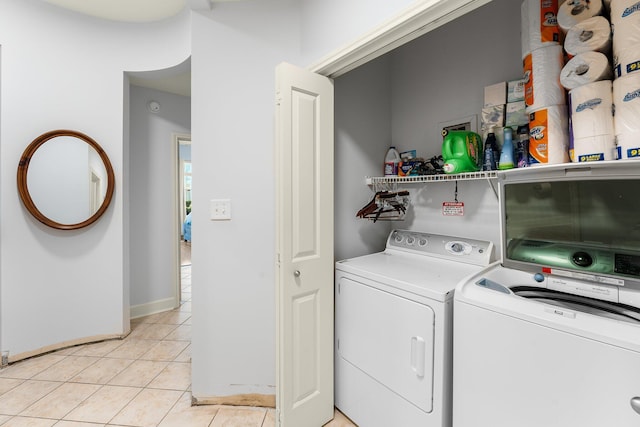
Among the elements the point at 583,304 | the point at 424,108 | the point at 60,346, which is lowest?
the point at 60,346

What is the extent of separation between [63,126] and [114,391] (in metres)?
2.19

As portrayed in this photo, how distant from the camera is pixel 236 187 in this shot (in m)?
1.83

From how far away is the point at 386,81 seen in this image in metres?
2.21

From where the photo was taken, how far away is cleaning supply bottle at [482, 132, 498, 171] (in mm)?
1499

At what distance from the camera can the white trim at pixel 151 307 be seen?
3.16 metres

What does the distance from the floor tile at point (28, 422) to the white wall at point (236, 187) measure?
0.82m

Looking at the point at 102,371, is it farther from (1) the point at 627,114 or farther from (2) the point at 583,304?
(1) the point at 627,114

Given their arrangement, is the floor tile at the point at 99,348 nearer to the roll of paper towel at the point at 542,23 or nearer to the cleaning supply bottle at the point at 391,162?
the cleaning supply bottle at the point at 391,162

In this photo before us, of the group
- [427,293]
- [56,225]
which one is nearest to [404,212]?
[427,293]

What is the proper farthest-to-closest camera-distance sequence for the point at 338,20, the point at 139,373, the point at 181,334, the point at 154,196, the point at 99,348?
the point at 154,196 → the point at 181,334 → the point at 99,348 → the point at 139,373 → the point at 338,20

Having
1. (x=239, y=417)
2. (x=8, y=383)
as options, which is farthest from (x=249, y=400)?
(x=8, y=383)

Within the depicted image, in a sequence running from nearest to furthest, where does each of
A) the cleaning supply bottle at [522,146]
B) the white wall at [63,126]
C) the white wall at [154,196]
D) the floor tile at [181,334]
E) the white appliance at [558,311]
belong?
the white appliance at [558,311] < the cleaning supply bottle at [522,146] < the white wall at [63,126] < the floor tile at [181,334] < the white wall at [154,196]

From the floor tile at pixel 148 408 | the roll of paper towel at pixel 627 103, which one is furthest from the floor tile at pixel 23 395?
the roll of paper towel at pixel 627 103

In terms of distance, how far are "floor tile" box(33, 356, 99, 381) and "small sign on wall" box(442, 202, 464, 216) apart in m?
2.99
